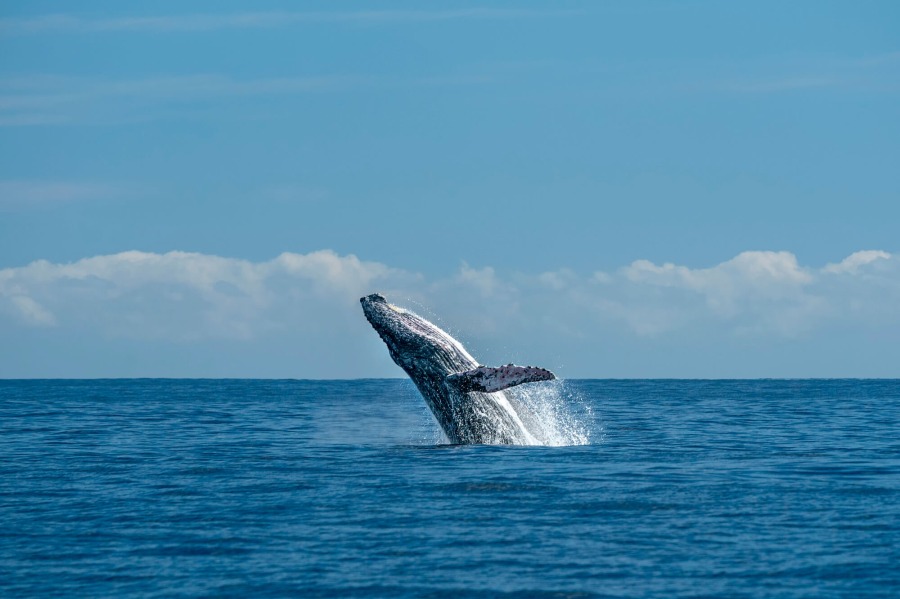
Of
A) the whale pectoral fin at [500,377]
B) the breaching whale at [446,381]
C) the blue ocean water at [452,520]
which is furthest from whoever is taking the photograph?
the breaching whale at [446,381]

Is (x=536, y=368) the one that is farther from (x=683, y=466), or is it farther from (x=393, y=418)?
(x=393, y=418)

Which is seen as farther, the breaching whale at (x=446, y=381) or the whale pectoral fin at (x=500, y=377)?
the breaching whale at (x=446, y=381)

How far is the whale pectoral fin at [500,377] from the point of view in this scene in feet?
58.3

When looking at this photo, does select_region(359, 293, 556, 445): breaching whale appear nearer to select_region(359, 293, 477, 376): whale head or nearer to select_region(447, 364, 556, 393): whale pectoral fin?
select_region(359, 293, 477, 376): whale head

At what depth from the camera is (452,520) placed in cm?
1290

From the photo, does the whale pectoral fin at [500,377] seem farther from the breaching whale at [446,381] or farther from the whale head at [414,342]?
the whale head at [414,342]

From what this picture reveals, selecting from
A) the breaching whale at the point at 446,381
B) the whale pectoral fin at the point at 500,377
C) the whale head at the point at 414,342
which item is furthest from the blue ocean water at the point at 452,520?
the whale head at the point at 414,342

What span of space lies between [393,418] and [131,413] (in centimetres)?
1137

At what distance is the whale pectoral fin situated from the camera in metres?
17.8

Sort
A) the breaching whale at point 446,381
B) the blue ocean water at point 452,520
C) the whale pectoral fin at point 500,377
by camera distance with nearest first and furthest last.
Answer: the blue ocean water at point 452,520 → the whale pectoral fin at point 500,377 → the breaching whale at point 446,381

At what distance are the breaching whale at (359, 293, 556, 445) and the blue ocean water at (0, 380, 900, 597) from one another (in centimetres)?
92

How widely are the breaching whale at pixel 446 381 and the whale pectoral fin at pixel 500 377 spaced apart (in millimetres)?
1542

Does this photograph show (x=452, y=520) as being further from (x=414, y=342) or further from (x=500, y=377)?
(x=414, y=342)

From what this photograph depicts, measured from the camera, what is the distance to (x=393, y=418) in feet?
121
